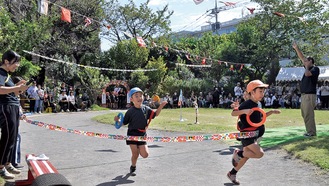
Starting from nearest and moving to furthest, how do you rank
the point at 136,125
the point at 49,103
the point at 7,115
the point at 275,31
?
the point at 7,115 < the point at 136,125 < the point at 49,103 < the point at 275,31

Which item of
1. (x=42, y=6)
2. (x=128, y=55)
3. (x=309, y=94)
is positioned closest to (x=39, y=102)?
(x=42, y=6)

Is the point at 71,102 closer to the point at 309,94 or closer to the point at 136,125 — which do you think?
the point at 309,94

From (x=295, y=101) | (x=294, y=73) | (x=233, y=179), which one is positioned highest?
(x=294, y=73)

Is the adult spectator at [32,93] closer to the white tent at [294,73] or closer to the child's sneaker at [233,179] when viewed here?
the child's sneaker at [233,179]

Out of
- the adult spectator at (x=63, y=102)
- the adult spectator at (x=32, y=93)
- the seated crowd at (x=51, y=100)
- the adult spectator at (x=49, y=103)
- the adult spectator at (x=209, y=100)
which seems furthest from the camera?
the adult spectator at (x=209, y=100)

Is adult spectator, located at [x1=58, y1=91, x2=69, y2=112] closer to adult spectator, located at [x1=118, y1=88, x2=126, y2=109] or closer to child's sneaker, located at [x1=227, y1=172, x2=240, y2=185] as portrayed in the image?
adult spectator, located at [x1=118, y1=88, x2=126, y2=109]

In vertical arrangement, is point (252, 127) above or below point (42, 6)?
below

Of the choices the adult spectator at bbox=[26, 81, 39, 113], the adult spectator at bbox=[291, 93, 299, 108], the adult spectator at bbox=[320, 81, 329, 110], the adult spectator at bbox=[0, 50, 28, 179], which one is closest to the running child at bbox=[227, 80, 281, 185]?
the adult spectator at bbox=[0, 50, 28, 179]

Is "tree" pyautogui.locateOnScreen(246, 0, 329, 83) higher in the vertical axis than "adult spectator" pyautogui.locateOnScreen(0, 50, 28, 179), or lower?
higher

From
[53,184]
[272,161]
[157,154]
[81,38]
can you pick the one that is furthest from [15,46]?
[53,184]

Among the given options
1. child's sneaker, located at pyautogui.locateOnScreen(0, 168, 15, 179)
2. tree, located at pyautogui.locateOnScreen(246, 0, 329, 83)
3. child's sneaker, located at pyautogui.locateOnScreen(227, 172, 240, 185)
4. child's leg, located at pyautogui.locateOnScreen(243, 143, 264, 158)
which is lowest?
child's sneaker, located at pyautogui.locateOnScreen(227, 172, 240, 185)

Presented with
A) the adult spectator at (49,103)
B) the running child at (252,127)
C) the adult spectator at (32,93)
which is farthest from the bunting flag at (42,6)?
the running child at (252,127)

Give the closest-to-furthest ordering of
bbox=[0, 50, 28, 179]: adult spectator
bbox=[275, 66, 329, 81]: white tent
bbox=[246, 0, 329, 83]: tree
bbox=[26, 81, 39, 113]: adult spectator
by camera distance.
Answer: bbox=[0, 50, 28, 179]: adult spectator, bbox=[26, 81, 39, 113]: adult spectator, bbox=[275, 66, 329, 81]: white tent, bbox=[246, 0, 329, 83]: tree

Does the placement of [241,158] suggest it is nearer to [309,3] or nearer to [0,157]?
[0,157]
